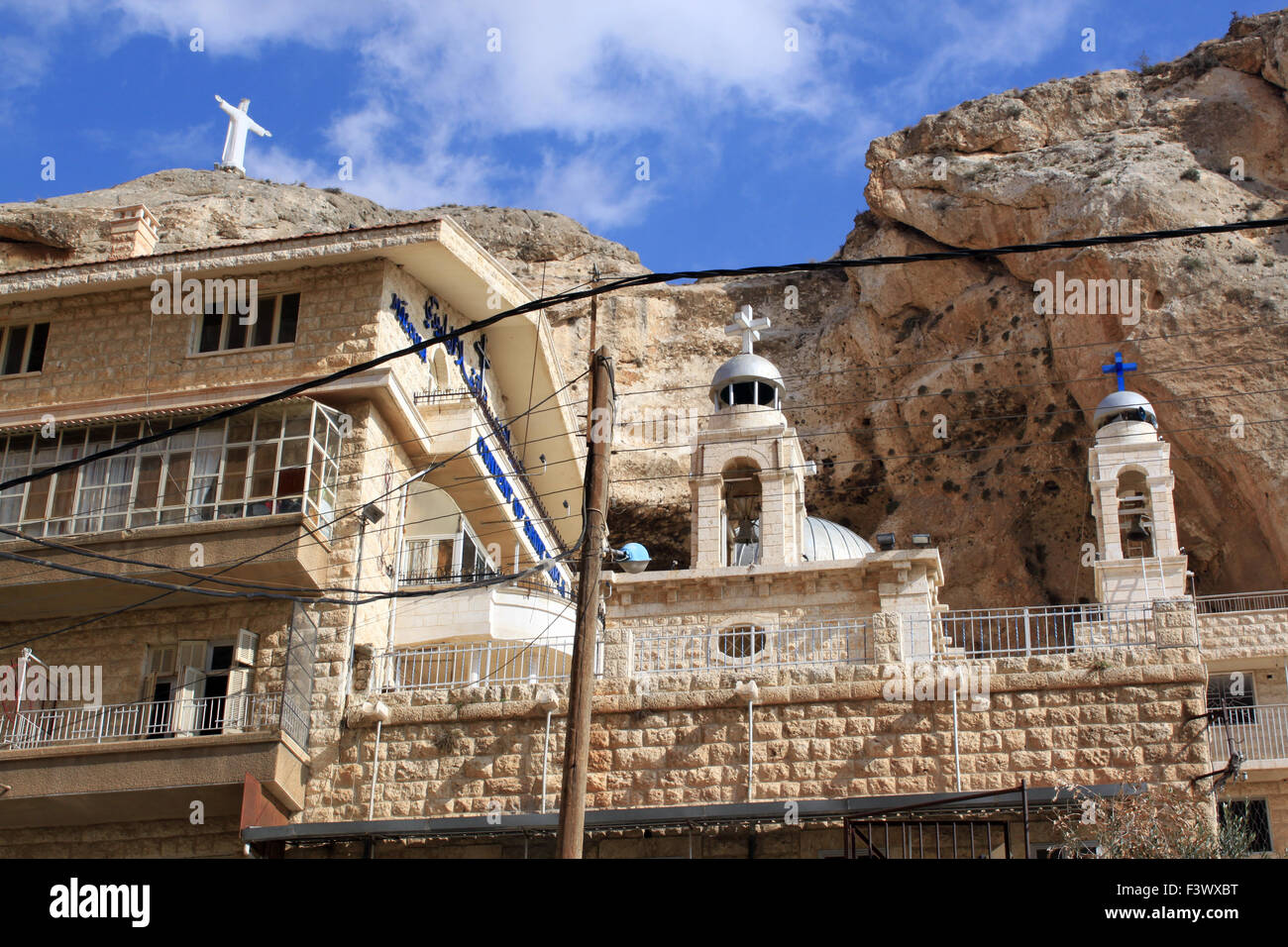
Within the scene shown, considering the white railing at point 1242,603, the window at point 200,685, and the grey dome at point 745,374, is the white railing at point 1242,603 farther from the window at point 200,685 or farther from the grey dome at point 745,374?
the window at point 200,685

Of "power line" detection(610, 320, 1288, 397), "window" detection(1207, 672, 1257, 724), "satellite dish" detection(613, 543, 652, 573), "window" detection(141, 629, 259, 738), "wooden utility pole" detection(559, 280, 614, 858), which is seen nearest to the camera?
"wooden utility pole" detection(559, 280, 614, 858)

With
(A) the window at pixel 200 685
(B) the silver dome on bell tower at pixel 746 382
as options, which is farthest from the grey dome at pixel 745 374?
(A) the window at pixel 200 685

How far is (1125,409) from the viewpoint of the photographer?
30.8 metres

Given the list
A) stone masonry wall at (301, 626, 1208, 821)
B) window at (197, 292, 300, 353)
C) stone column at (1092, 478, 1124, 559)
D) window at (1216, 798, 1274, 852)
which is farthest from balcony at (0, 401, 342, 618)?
stone column at (1092, 478, 1124, 559)

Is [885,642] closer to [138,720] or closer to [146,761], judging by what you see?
[146,761]

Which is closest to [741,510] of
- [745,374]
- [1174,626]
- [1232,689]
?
[745,374]

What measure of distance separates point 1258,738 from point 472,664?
41.6 feet

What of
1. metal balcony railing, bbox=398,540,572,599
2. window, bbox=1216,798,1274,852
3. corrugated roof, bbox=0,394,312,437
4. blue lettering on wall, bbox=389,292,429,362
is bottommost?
window, bbox=1216,798,1274,852

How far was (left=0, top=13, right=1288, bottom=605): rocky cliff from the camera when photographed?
1335 inches

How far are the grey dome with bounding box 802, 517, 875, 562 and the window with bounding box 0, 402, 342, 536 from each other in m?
12.9

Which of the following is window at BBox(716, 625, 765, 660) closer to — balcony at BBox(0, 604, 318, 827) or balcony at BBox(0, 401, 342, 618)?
balcony at BBox(0, 401, 342, 618)

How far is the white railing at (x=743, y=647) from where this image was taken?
20750mm

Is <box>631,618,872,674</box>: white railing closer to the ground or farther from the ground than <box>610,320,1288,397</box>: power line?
closer to the ground
